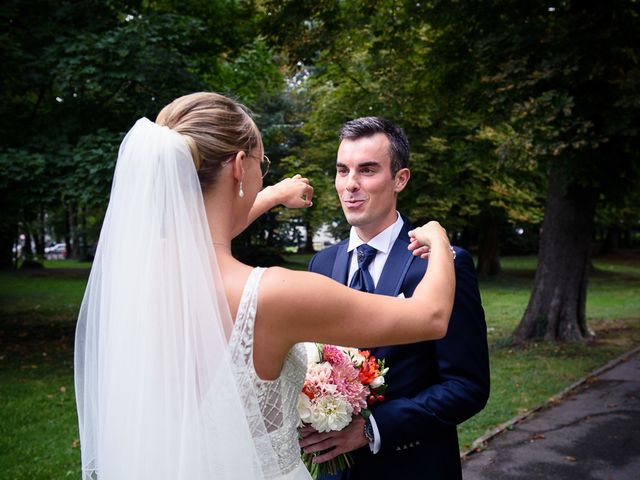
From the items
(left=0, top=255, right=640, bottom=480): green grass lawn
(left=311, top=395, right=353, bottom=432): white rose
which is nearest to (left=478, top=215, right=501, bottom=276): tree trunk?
(left=0, top=255, right=640, bottom=480): green grass lawn

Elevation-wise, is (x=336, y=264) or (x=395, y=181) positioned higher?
(x=395, y=181)

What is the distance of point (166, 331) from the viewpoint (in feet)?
7.35

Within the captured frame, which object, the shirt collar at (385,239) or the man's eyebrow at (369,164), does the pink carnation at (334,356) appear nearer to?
the shirt collar at (385,239)

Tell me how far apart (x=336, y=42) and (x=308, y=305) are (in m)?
12.4

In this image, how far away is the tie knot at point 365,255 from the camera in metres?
3.13

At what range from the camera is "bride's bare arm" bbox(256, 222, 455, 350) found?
6.61ft

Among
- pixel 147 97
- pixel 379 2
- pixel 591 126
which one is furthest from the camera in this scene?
pixel 379 2

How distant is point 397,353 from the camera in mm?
2863

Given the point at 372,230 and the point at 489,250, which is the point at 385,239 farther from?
the point at 489,250

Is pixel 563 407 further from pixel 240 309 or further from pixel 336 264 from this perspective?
pixel 240 309

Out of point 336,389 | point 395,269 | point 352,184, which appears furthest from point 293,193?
point 336,389

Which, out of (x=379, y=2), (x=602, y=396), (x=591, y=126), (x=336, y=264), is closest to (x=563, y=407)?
(x=602, y=396)

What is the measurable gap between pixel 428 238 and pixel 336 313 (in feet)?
2.07

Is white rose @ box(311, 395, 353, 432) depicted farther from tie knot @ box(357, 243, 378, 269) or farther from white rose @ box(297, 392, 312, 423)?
tie knot @ box(357, 243, 378, 269)
